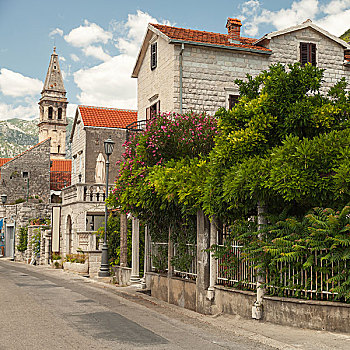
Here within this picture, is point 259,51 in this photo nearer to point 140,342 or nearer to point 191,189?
point 191,189

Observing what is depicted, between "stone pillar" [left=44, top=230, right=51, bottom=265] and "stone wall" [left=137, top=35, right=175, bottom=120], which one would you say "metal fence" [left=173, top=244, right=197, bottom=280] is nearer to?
"stone wall" [left=137, top=35, right=175, bottom=120]

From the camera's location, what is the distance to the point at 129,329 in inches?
342

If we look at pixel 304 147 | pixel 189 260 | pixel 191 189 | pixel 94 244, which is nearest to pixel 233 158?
pixel 191 189

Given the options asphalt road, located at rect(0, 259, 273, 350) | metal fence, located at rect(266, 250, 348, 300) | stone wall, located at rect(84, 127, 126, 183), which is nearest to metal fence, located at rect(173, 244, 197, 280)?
asphalt road, located at rect(0, 259, 273, 350)

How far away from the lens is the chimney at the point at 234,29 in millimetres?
21547

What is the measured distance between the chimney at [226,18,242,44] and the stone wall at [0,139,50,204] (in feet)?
129

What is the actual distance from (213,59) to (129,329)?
14.2 m

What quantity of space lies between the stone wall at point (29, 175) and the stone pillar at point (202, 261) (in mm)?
47751

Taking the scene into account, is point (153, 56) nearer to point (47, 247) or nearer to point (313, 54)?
point (313, 54)

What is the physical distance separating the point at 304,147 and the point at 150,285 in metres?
7.42

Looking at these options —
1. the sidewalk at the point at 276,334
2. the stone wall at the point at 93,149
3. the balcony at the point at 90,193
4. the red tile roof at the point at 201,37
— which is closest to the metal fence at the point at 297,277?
the sidewalk at the point at 276,334

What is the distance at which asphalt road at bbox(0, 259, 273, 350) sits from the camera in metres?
7.48

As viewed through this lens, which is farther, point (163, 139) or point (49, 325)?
point (163, 139)

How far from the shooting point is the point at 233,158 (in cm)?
1008
